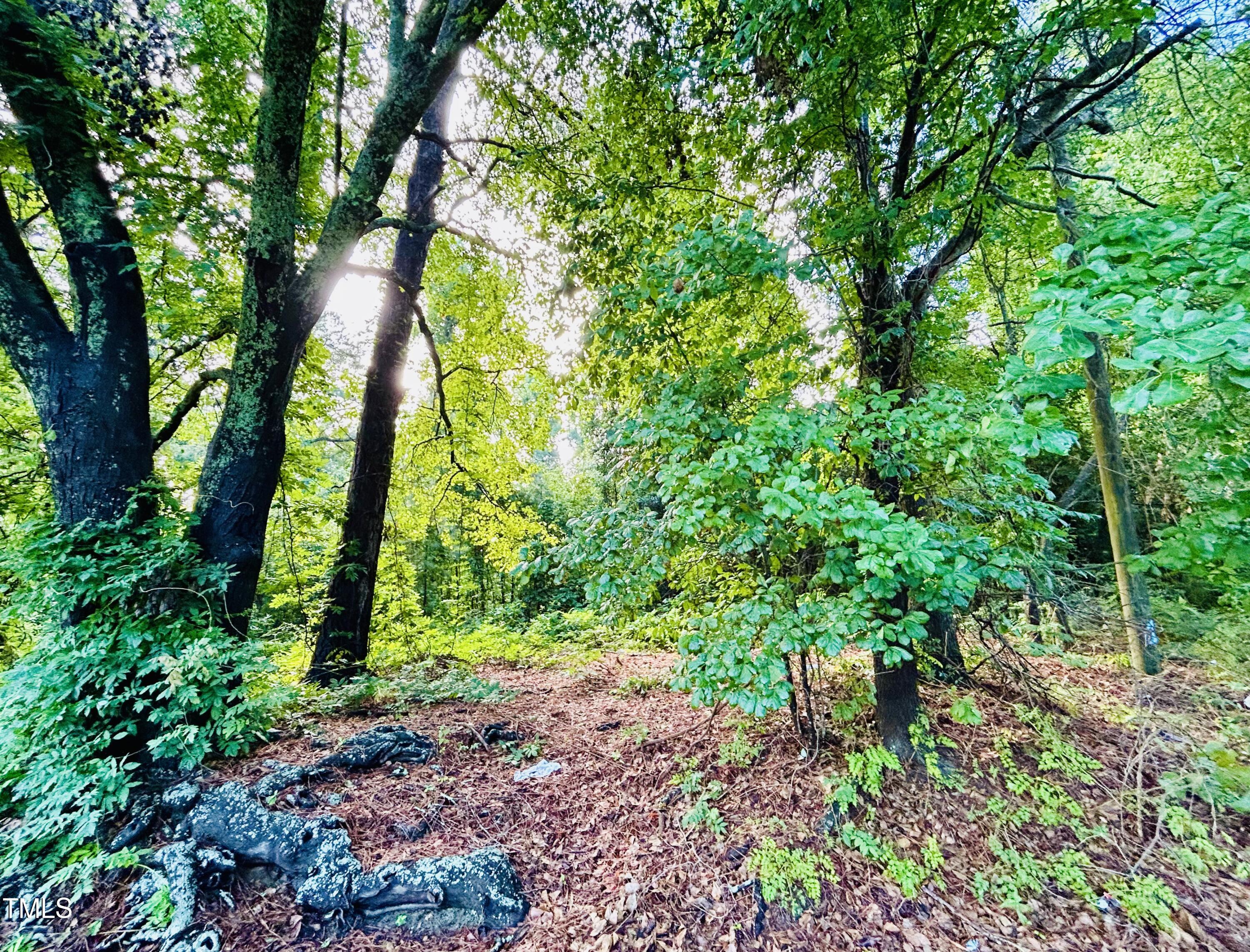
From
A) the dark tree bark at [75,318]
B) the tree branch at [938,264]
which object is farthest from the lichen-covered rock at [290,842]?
the tree branch at [938,264]

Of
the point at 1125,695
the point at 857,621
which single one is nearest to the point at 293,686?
the point at 857,621

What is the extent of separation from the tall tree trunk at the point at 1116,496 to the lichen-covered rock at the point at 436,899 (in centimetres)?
508

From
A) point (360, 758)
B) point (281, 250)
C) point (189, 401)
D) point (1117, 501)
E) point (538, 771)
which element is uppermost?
point (281, 250)

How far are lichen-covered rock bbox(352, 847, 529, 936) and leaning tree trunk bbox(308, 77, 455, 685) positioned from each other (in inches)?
111

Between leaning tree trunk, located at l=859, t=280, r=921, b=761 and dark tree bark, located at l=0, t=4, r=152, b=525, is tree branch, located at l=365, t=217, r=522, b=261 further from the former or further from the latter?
leaning tree trunk, located at l=859, t=280, r=921, b=761

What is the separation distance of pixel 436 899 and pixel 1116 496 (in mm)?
6840

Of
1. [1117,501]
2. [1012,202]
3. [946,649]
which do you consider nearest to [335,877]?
[946,649]

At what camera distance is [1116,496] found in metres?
4.98

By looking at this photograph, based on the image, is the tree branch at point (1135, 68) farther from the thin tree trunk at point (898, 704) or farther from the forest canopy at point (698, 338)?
the thin tree trunk at point (898, 704)

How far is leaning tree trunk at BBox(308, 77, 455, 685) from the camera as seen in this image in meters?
4.63

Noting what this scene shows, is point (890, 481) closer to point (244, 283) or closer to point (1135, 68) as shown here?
point (1135, 68)

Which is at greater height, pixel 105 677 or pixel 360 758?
pixel 105 677

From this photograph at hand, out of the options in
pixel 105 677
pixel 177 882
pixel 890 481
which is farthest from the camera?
pixel 890 481

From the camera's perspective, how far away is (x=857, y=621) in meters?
2.10
